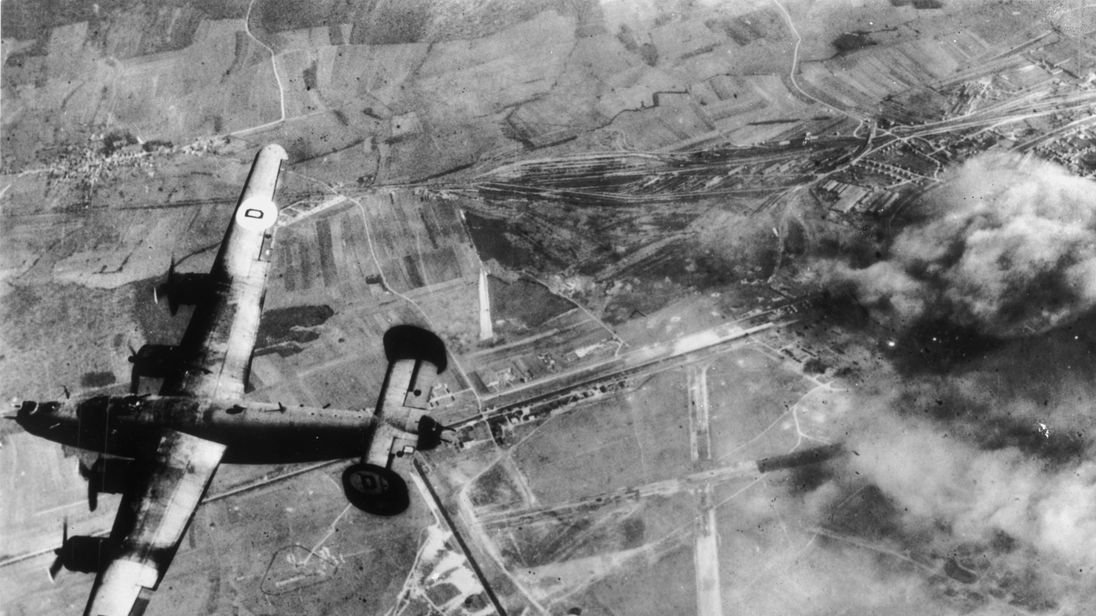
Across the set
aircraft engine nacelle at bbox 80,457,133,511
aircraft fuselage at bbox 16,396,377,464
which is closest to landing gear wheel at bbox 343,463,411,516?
aircraft fuselage at bbox 16,396,377,464

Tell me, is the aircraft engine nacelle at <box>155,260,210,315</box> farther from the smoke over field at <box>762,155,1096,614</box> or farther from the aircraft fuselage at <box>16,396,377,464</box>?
the smoke over field at <box>762,155,1096,614</box>

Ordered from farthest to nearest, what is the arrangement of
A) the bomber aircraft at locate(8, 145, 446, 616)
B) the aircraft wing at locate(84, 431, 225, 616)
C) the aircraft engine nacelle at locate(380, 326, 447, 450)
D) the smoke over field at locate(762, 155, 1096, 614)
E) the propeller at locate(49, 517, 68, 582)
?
the aircraft engine nacelle at locate(380, 326, 447, 450) → the smoke over field at locate(762, 155, 1096, 614) → the propeller at locate(49, 517, 68, 582) → the bomber aircraft at locate(8, 145, 446, 616) → the aircraft wing at locate(84, 431, 225, 616)

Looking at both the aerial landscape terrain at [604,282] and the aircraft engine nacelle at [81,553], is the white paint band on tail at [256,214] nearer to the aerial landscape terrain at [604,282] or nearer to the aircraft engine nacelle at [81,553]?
the aerial landscape terrain at [604,282]

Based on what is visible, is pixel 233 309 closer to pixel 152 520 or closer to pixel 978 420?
pixel 152 520

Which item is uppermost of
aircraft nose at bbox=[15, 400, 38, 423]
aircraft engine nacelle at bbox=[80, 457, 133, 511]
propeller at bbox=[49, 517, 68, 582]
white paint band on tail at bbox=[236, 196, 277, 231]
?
white paint band on tail at bbox=[236, 196, 277, 231]

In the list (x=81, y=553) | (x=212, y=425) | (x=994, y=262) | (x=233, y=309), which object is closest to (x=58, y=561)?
(x=81, y=553)

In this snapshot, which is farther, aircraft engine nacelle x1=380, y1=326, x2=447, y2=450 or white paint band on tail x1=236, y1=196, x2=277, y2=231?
white paint band on tail x1=236, y1=196, x2=277, y2=231

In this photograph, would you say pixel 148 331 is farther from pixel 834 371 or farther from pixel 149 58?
pixel 834 371
